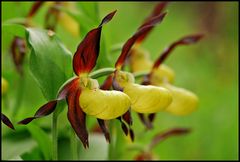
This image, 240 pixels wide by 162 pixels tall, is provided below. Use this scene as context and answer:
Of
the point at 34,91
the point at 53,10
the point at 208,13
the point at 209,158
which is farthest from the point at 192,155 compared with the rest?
the point at 208,13

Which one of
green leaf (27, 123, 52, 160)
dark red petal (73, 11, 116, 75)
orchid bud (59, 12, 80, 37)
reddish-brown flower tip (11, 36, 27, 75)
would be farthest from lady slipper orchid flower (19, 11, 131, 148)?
orchid bud (59, 12, 80, 37)

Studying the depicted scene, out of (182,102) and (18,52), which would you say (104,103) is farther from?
(18,52)

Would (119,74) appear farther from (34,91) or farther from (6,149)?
(34,91)

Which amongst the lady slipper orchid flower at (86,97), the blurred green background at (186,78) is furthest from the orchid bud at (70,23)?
the lady slipper orchid flower at (86,97)

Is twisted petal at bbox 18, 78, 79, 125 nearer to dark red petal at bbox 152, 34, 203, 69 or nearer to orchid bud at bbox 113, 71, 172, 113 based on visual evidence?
orchid bud at bbox 113, 71, 172, 113

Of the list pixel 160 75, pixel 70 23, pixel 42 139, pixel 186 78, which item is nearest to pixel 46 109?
pixel 42 139
